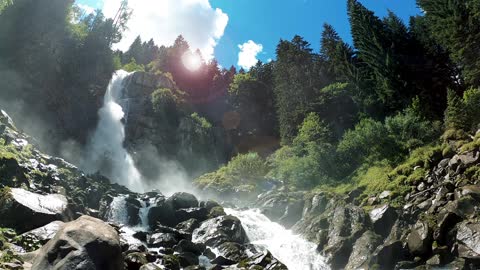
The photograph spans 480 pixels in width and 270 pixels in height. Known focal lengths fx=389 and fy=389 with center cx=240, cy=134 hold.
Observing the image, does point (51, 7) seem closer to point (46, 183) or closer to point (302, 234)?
point (46, 183)

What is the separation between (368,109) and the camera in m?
47.8

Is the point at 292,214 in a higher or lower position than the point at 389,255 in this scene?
higher

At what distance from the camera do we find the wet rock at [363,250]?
20719 mm

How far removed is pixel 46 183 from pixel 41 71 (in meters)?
31.5

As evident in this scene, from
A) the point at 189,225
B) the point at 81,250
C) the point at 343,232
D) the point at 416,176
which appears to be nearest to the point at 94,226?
the point at 81,250

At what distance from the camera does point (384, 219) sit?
76.4 ft

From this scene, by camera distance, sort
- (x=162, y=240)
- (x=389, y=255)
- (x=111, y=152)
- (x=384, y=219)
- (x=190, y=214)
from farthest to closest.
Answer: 1. (x=111, y=152)
2. (x=190, y=214)
3. (x=384, y=219)
4. (x=162, y=240)
5. (x=389, y=255)

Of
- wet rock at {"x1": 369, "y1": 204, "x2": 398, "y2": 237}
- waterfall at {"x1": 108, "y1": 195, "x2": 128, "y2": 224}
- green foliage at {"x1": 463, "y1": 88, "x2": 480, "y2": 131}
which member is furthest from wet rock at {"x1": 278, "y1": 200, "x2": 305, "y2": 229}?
green foliage at {"x1": 463, "y1": 88, "x2": 480, "y2": 131}

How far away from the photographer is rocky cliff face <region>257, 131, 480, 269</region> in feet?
60.7

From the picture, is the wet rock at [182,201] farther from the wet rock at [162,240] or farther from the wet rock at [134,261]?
the wet rock at [134,261]

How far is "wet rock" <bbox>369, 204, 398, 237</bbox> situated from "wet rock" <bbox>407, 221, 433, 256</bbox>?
2665 mm

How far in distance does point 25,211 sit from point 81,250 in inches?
267

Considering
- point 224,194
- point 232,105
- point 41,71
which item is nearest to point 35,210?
point 224,194

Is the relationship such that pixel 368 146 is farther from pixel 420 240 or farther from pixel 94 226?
pixel 94 226
